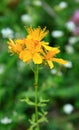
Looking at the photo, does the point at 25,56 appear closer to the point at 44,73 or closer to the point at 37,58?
the point at 37,58

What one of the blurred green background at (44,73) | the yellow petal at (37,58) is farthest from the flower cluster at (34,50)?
the blurred green background at (44,73)

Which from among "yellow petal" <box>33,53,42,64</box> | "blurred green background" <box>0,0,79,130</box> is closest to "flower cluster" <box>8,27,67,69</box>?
"yellow petal" <box>33,53,42,64</box>

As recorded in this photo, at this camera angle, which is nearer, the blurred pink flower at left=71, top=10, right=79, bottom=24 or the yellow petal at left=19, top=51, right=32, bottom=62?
the yellow petal at left=19, top=51, right=32, bottom=62

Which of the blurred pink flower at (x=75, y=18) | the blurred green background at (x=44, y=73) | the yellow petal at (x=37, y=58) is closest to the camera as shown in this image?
the yellow petal at (x=37, y=58)

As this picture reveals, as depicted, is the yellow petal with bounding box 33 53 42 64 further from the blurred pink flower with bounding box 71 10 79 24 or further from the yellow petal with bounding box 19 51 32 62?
the blurred pink flower with bounding box 71 10 79 24

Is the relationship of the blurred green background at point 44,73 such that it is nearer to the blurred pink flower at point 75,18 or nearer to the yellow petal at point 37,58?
the blurred pink flower at point 75,18

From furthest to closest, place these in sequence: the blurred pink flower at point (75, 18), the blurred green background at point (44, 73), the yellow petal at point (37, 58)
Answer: the blurred pink flower at point (75, 18), the blurred green background at point (44, 73), the yellow petal at point (37, 58)

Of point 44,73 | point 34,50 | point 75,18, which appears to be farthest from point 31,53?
point 75,18

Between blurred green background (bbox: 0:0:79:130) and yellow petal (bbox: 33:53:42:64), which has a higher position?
blurred green background (bbox: 0:0:79:130)

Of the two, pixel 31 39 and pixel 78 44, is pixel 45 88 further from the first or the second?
pixel 31 39
